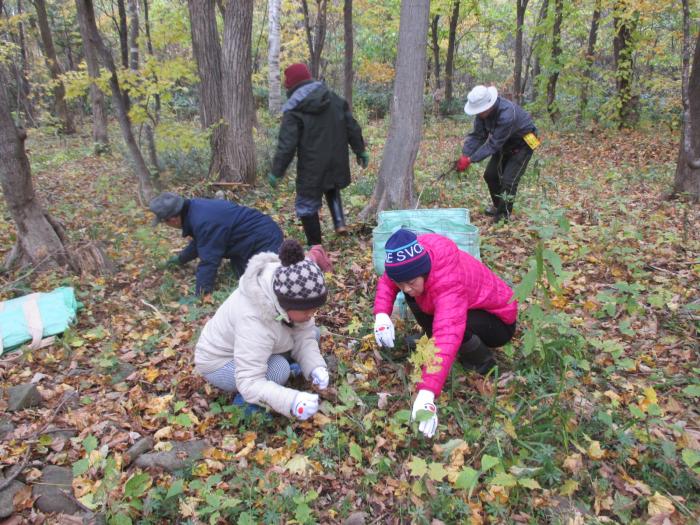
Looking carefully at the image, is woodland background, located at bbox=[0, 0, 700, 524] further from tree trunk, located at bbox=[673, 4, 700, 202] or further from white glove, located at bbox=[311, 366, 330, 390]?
white glove, located at bbox=[311, 366, 330, 390]

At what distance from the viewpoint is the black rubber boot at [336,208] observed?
503 cm

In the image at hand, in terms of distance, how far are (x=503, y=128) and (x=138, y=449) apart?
4662 mm

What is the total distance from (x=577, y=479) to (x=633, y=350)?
1.38m

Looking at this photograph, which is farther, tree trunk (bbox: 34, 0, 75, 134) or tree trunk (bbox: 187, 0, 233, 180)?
tree trunk (bbox: 34, 0, 75, 134)

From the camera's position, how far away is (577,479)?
2.29m

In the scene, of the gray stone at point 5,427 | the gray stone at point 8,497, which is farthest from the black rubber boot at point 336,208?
the gray stone at point 8,497

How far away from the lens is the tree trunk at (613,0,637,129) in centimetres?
1061

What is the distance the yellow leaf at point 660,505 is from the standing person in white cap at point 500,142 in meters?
3.58

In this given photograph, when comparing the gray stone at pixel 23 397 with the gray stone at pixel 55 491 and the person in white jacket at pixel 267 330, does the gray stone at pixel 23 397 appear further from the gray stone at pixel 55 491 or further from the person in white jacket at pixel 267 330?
the person in white jacket at pixel 267 330

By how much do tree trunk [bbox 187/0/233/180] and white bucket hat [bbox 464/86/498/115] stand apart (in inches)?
151

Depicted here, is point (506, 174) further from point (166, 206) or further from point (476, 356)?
point (166, 206)

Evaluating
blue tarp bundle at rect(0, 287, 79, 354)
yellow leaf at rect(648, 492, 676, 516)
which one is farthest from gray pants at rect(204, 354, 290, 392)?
yellow leaf at rect(648, 492, 676, 516)

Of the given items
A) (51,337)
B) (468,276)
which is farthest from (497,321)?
(51,337)

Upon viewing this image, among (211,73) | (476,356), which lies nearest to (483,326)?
(476,356)
